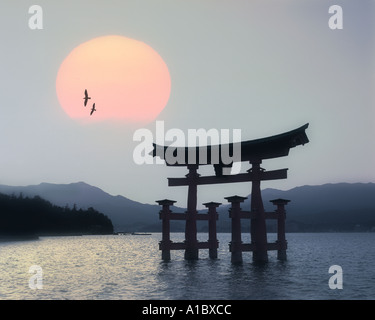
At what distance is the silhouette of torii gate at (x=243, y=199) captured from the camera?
2402cm

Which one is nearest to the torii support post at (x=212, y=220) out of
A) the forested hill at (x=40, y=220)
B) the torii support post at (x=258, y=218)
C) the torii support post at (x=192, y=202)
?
the torii support post at (x=192, y=202)

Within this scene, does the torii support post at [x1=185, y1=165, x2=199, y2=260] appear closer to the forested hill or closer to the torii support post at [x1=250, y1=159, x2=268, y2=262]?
the torii support post at [x1=250, y1=159, x2=268, y2=262]

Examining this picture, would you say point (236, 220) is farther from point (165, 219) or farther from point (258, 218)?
point (165, 219)

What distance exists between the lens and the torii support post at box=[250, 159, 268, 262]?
24.9m

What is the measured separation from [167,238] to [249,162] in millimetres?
7164

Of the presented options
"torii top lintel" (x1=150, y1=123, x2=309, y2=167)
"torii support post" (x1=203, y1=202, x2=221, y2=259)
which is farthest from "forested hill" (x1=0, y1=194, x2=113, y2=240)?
"torii top lintel" (x1=150, y1=123, x2=309, y2=167)

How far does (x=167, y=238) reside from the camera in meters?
27.9

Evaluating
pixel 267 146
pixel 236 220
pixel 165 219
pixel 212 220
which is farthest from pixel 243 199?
pixel 165 219

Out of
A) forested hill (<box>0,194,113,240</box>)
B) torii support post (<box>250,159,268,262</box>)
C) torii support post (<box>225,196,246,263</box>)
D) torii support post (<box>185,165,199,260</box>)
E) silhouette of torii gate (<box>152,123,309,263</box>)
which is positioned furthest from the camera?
forested hill (<box>0,194,113,240</box>)

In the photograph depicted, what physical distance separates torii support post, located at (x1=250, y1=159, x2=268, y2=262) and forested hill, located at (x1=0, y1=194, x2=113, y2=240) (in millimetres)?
82984
